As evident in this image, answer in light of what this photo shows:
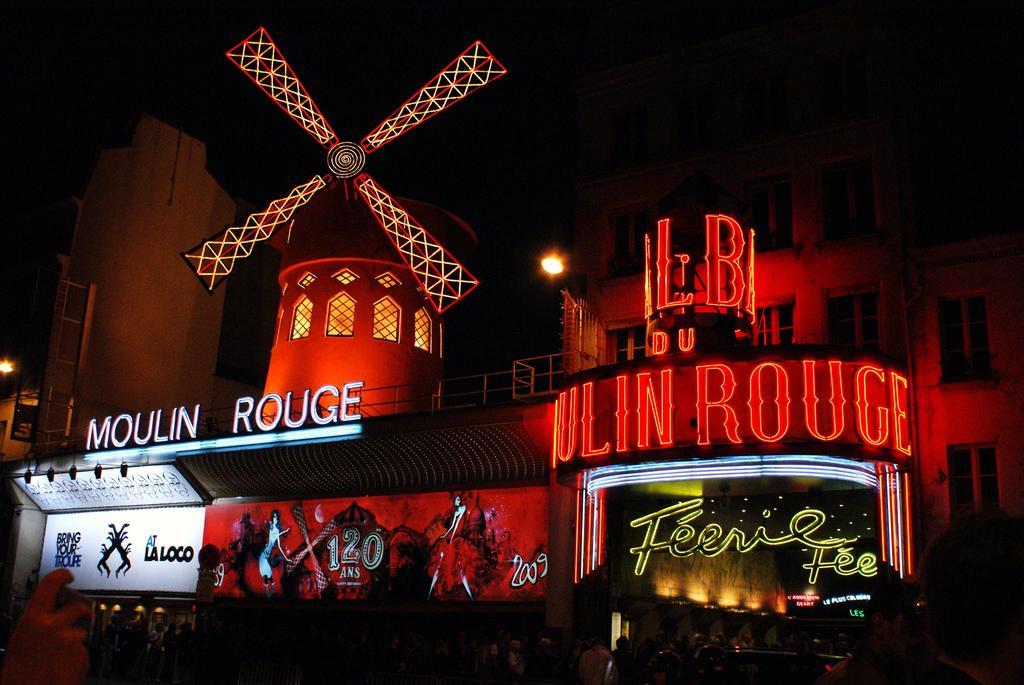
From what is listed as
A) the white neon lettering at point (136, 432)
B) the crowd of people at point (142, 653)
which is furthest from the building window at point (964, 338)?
the white neon lettering at point (136, 432)

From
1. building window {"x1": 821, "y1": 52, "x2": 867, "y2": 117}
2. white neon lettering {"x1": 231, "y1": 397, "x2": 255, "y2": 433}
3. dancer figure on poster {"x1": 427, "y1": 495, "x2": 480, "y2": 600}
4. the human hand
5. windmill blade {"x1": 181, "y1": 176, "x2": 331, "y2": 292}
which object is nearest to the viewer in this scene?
the human hand

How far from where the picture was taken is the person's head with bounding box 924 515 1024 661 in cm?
198

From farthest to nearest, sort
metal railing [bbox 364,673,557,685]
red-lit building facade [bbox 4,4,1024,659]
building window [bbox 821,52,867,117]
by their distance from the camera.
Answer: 1. building window [bbox 821,52,867,117]
2. red-lit building facade [bbox 4,4,1024,659]
3. metal railing [bbox 364,673,557,685]

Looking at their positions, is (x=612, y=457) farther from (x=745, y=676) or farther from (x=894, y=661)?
(x=894, y=661)

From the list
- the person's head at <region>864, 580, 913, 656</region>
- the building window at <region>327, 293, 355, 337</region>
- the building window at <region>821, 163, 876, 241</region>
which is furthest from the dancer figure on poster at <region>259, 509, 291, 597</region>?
the person's head at <region>864, 580, 913, 656</region>

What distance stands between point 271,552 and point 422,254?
21.9ft

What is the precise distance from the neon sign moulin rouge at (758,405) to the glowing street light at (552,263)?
2.00 m

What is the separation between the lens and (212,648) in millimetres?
12398

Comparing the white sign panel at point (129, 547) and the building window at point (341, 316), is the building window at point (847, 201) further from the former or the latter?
the white sign panel at point (129, 547)

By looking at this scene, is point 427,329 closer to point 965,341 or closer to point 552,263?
point 552,263

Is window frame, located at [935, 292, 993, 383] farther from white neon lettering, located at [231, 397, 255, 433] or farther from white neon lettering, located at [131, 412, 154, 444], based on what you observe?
white neon lettering, located at [131, 412, 154, 444]

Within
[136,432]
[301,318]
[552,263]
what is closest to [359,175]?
[301,318]

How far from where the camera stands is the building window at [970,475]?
14.2 m

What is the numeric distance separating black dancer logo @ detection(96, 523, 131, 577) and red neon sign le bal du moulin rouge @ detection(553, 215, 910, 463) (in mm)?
12849
